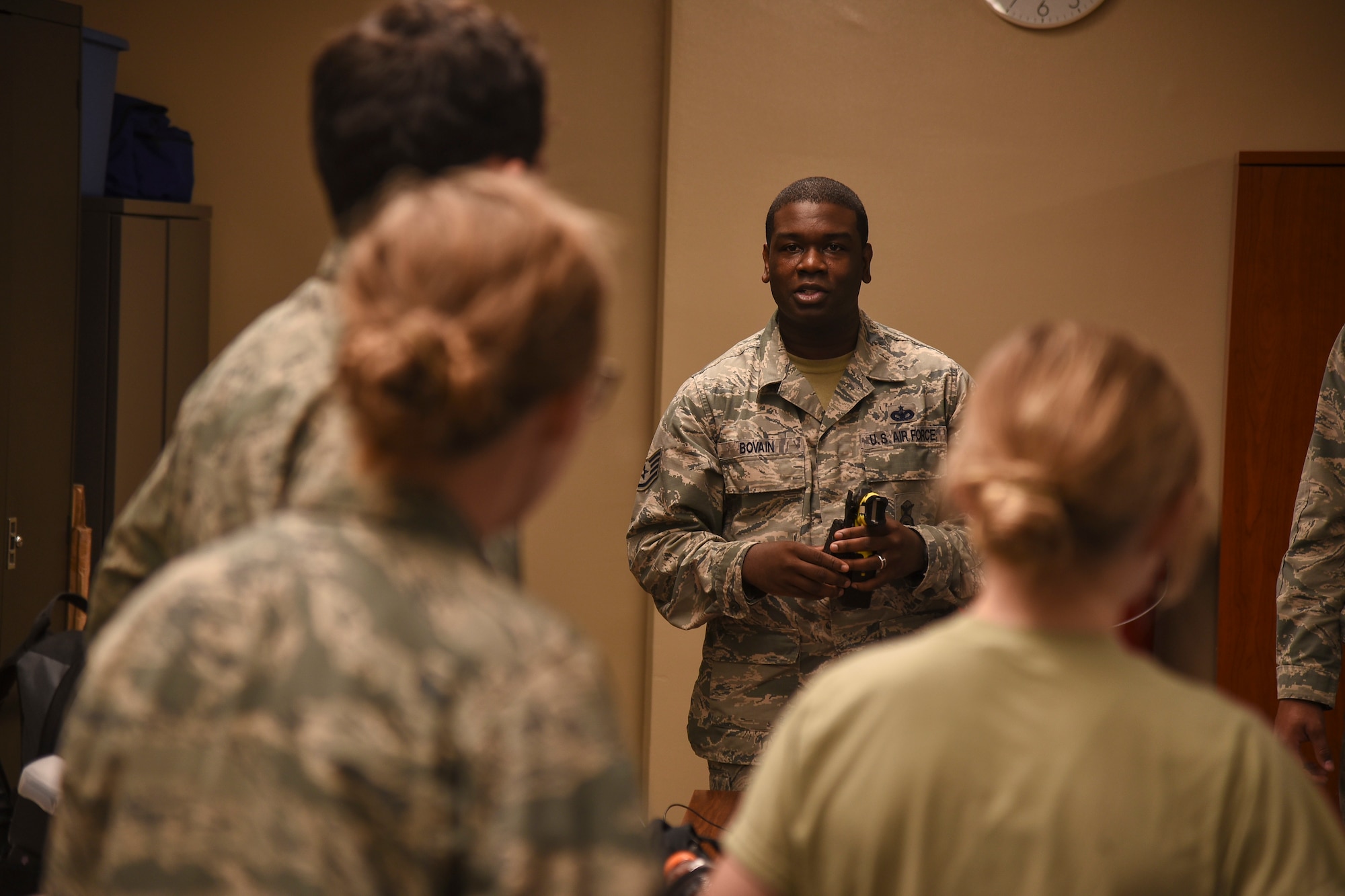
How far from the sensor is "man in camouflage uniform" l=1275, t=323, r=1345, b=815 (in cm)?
195

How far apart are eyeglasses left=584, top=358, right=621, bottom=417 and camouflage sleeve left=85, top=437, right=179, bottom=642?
1.38 ft

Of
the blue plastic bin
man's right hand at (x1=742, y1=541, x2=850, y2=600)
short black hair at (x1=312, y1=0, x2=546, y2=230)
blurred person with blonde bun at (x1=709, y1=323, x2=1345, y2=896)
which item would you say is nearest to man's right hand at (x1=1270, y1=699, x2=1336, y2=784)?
man's right hand at (x1=742, y1=541, x2=850, y2=600)

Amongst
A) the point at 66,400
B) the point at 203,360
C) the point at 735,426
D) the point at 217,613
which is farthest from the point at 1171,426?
the point at 203,360

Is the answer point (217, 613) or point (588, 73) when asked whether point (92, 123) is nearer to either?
point (588, 73)

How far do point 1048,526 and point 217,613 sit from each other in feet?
1.76

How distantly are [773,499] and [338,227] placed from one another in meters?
1.40

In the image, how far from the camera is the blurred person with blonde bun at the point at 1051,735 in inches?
33.0

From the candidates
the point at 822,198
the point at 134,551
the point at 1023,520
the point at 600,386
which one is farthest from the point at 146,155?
the point at 1023,520

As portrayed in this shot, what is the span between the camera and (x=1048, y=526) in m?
0.85

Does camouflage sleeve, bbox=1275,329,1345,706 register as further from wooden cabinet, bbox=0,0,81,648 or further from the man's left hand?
wooden cabinet, bbox=0,0,81,648

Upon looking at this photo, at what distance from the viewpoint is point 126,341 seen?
3170 millimetres

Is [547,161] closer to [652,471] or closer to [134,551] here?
[652,471]

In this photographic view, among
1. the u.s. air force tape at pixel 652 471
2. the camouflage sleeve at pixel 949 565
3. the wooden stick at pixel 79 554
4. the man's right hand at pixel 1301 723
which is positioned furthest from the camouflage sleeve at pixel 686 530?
the wooden stick at pixel 79 554

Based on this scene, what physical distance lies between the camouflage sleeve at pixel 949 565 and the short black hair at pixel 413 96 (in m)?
1.33
